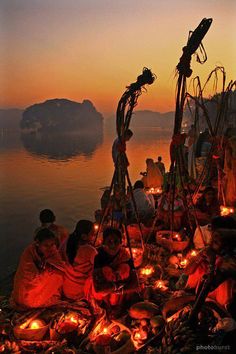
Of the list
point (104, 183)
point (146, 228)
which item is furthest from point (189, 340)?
point (104, 183)

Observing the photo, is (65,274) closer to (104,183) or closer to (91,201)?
(91,201)

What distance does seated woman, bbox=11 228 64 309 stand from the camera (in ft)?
12.9

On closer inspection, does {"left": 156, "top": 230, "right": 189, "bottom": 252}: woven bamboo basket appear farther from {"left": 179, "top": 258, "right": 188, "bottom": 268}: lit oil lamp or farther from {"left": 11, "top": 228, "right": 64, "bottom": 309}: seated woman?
{"left": 11, "top": 228, "right": 64, "bottom": 309}: seated woman

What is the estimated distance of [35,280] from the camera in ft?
12.9

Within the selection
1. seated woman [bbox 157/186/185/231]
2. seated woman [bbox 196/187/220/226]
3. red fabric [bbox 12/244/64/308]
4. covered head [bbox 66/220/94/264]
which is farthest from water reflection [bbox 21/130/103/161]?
red fabric [bbox 12/244/64/308]

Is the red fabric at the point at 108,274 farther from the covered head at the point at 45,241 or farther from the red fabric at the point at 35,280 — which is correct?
the covered head at the point at 45,241

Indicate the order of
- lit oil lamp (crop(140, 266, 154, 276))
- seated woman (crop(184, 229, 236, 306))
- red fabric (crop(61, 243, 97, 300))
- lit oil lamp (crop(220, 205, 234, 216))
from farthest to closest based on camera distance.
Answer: lit oil lamp (crop(220, 205, 234, 216)), lit oil lamp (crop(140, 266, 154, 276)), red fabric (crop(61, 243, 97, 300)), seated woman (crop(184, 229, 236, 306))

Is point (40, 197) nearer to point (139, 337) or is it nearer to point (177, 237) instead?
point (177, 237)

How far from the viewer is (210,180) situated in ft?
25.6

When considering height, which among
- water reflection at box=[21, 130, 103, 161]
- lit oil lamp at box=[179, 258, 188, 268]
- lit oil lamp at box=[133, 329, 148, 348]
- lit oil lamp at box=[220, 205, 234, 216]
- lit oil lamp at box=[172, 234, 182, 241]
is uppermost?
lit oil lamp at box=[220, 205, 234, 216]

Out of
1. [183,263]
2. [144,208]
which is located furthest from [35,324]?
[144,208]

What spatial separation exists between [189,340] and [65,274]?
1790 millimetres

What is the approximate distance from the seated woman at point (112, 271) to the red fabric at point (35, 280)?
1.60 feet

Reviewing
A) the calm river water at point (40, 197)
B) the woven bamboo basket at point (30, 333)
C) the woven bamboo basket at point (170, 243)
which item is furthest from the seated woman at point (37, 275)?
the calm river water at point (40, 197)
